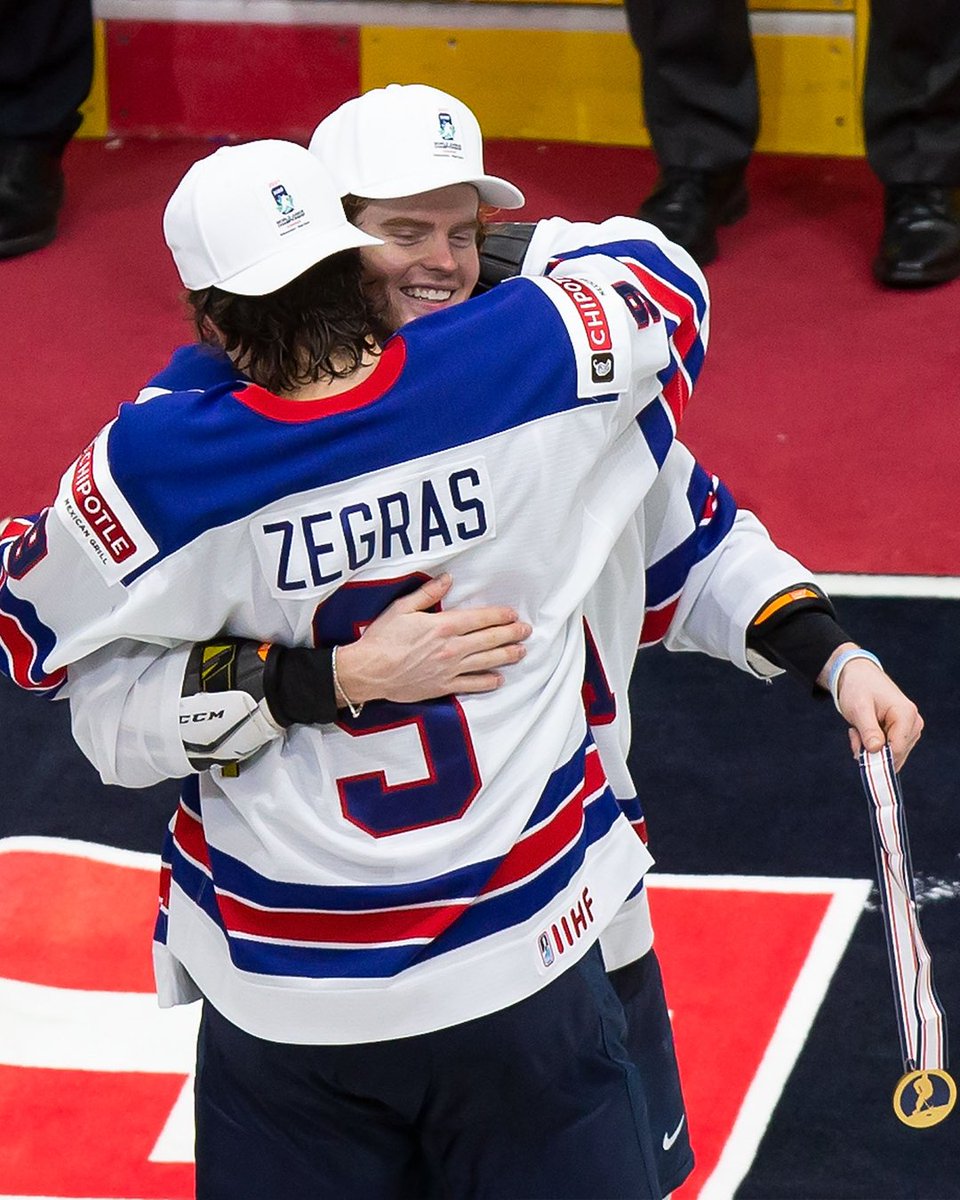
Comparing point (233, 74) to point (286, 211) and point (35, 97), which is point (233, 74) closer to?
point (35, 97)

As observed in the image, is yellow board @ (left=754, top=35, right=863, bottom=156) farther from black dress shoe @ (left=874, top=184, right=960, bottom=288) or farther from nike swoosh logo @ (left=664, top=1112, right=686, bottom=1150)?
nike swoosh logo @ (left=664, top=1112, right=686, bottom=1150)

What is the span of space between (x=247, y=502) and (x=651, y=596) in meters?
0.60

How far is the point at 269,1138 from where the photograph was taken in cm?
191

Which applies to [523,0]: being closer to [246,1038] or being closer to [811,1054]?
[811,1054]

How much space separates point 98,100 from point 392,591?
4.43m

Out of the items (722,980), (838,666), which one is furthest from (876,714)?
(722,980)

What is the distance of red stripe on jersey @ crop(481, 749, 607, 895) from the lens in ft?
6.08

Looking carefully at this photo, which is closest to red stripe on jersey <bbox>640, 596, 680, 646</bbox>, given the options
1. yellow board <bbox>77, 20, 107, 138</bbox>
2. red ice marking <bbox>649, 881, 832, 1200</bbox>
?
red ice marking <bbox>649, 881, 832, 1200</bbox>

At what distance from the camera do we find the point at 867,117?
4.91m

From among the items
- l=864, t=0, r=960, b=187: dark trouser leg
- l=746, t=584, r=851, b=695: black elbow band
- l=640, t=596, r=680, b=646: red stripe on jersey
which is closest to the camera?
l=746, t=584, r=851, b=695: black elbow band

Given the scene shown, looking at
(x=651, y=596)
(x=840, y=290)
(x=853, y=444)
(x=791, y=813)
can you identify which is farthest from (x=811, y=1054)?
(x=840, y=290)

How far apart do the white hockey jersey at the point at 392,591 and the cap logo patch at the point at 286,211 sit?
140mm

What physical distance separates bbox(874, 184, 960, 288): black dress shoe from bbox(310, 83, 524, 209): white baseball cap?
300cm

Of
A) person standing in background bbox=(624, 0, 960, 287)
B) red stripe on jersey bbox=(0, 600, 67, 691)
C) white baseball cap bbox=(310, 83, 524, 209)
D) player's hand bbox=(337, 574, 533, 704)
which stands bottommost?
person standing in background bbox=(624, 0, 960, 287)
